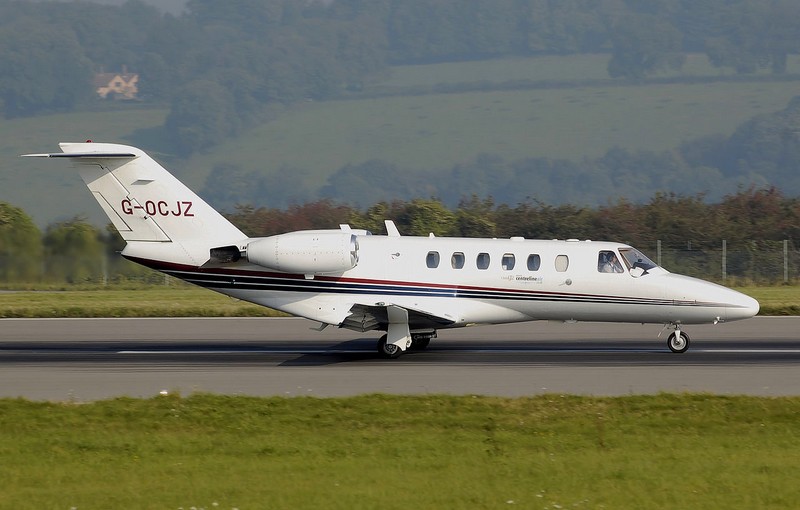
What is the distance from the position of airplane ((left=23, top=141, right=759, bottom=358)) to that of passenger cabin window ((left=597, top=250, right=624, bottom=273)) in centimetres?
2

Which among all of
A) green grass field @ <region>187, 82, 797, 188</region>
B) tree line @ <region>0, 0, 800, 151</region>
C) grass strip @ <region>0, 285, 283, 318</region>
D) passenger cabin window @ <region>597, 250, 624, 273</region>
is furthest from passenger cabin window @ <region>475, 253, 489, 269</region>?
tree line @ <region>0, 0, 800, 151</region>

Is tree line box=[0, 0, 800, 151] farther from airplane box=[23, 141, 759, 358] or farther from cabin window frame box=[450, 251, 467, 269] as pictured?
cabin window frame box=[450, 251, 467, 269]

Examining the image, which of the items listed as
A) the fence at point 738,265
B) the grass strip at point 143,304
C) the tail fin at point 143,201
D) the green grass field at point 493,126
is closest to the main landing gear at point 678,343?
the grass strip at point 143,304

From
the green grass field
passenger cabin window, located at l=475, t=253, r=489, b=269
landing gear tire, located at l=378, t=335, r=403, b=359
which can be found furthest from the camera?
the green grass field

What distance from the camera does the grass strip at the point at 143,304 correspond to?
1141 inches

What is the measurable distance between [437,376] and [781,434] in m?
6.61

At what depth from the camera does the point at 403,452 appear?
11.8 metres

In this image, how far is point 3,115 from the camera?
6206 inches

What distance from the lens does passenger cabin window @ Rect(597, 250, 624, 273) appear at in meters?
21.3

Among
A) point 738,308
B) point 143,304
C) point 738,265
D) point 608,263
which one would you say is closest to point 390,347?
point 608,263

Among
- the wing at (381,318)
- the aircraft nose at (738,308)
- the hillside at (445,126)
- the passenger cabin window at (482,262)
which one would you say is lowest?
the wing at (381,318)

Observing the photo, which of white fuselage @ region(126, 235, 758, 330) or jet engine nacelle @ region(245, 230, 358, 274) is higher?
jet engine nacelle @ region(245, 230, 358, 274)

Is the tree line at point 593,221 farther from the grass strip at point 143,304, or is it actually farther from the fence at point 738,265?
the grass strip at point 143,304

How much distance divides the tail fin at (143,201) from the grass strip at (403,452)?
21.1 ft
